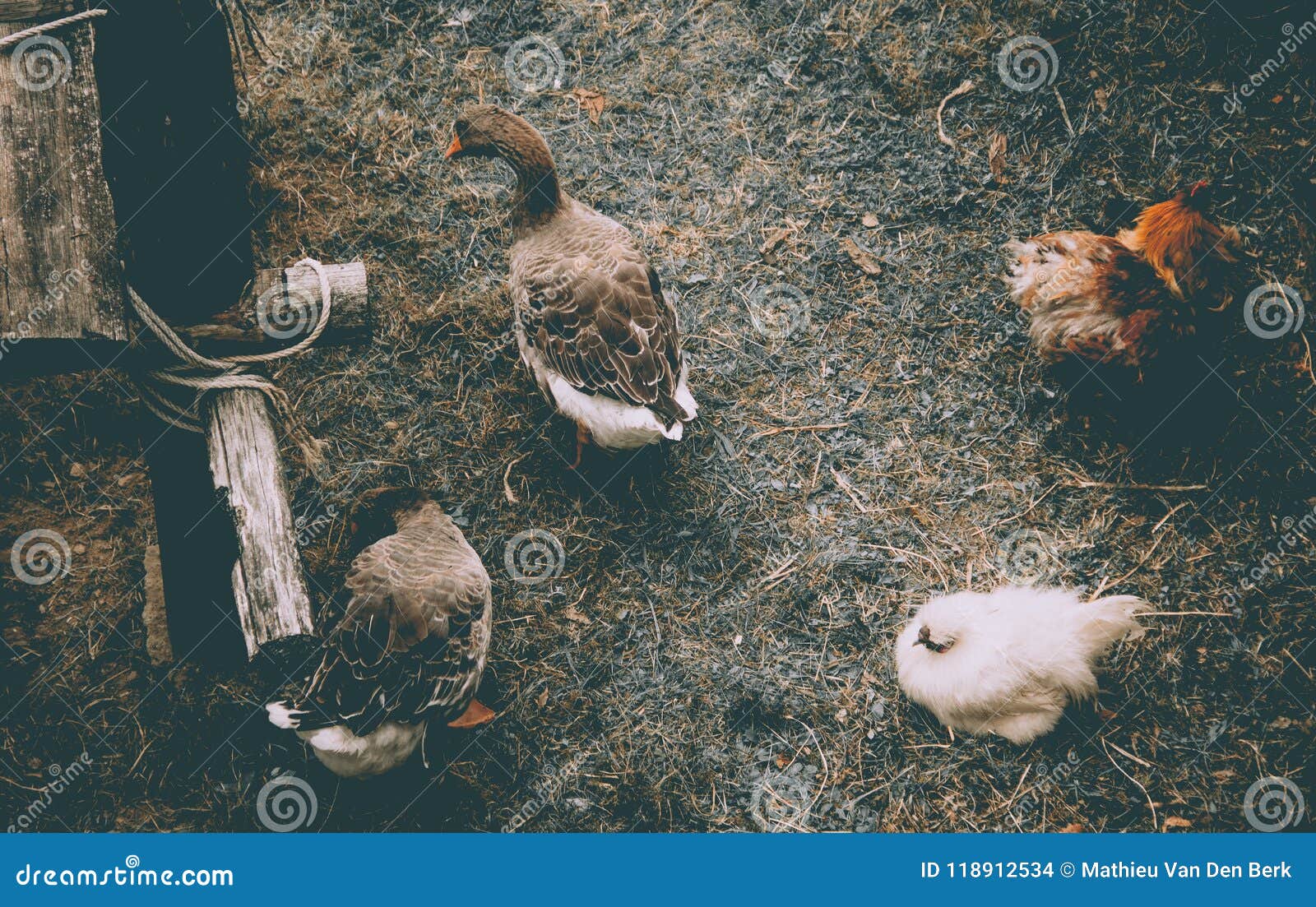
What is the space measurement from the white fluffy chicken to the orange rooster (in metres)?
1.22

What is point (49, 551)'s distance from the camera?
3760 millimetres

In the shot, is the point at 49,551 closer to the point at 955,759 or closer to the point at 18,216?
the point at 18,216

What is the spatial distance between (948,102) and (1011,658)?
10.2 ft

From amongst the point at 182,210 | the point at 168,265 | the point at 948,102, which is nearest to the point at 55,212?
the point at 168,265

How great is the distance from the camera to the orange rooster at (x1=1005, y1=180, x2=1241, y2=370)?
3.63 m

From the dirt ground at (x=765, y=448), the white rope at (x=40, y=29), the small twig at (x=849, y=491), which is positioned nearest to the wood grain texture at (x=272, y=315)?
the white rope at (x=40, y=29)

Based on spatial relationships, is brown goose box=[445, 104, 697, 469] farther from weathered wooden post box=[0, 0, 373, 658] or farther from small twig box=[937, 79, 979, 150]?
small twig box=[937, 79, 979, 150]

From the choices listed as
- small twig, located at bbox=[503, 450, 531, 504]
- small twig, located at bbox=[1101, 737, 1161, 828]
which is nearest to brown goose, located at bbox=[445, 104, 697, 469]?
small twig, located at bbox=[503, 450, 531, 504]

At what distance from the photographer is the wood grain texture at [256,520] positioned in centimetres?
260

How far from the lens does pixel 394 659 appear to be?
3111 mm

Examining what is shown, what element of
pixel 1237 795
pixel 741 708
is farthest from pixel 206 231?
pixel 1237 795

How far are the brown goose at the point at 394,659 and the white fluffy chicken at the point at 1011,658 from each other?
199cm

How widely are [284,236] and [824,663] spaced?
359 centimetres

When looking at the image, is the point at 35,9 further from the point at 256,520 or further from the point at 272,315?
the point at 256,520
